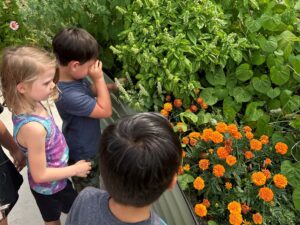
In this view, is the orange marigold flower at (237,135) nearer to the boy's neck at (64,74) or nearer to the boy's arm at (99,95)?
the boy's arm at (99,95)

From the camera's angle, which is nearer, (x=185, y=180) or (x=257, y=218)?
(x=257, y=218)

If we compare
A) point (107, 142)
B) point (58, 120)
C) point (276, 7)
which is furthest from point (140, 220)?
point (58, 120)

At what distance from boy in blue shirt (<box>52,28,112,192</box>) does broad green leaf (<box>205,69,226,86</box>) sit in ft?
1.82

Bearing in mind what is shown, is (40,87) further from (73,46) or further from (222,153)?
(222,153)

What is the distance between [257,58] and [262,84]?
5.5 inches

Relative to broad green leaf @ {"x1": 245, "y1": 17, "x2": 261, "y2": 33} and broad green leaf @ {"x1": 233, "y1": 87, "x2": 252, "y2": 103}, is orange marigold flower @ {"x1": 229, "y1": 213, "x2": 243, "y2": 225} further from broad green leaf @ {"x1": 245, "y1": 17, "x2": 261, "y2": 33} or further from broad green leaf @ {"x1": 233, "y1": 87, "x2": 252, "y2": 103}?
broad green leaf @ {"x1": 245, "y1": 17, "x2": 261, "y2": 33}

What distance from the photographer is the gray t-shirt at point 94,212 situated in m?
0.95

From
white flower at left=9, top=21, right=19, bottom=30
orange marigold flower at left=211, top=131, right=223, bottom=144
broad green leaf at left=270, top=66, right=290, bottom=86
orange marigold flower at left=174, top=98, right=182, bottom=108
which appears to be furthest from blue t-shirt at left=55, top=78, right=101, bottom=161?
white flower at left=9, top=21, right=19, bottom=30

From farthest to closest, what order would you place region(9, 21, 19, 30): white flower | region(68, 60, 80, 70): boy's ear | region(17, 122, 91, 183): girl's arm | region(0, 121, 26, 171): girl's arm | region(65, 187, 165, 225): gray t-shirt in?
1. region(9, 21, 19, 30): white flower
2. region(0, 121, 26, 171): girl's arm
3. region(68, 60, 80, 70): boy's ear
4. region(17, 122, 91, 183): girl's arm
5. region(65, 187, 165, 225): gray t-shirt

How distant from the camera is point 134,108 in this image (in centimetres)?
178

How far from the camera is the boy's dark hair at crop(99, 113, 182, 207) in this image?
84 centimetres

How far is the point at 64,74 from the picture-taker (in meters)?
1.56

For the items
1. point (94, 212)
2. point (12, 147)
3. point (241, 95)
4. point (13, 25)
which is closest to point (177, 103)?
point (241, 95)

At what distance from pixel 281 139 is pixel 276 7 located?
795mm
